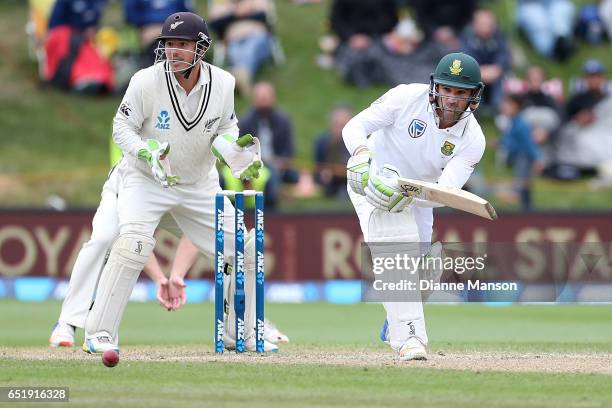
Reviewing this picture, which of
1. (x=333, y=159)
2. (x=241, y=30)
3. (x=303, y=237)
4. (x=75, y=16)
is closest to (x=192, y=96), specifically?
(x=303, y=237)

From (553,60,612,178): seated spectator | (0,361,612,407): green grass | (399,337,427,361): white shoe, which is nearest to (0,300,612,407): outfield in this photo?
(0,361,612,407): green grass

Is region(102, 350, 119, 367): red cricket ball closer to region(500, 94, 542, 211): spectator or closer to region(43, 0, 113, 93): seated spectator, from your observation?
region(500, 94, 542, 211): spectator

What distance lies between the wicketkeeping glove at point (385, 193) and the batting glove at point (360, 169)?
1.9 inches

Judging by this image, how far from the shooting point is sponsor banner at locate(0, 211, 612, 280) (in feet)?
49.3

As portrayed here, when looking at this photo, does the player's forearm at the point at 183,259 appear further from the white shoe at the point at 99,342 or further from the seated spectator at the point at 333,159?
the seated spectator at the point at 333,159

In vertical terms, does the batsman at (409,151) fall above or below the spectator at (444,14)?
below

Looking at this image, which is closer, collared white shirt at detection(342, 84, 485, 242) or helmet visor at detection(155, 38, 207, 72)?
helmet visor at detection(155, 38, 207, 72)

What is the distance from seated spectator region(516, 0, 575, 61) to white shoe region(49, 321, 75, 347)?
41.0ft

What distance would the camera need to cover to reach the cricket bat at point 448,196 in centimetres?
769

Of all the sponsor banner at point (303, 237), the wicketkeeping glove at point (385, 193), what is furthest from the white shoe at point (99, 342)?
the sponsor banner at point (303, 237)

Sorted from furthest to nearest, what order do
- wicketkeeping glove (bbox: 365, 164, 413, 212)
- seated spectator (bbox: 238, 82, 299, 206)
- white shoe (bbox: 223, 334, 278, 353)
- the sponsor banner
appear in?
seated spectator (bbox: 238, 82, 299, 206) → the sponsor banner → white shoe (bbox: 223, 334, 278, 353) → wicketkeeping glove (bbox: 365, 164, 413, 212)

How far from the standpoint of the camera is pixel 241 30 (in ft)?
60.6

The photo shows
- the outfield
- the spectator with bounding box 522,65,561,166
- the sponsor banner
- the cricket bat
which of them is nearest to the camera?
the outfield

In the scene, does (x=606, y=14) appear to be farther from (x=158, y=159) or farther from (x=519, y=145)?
(x=158, y=159)
